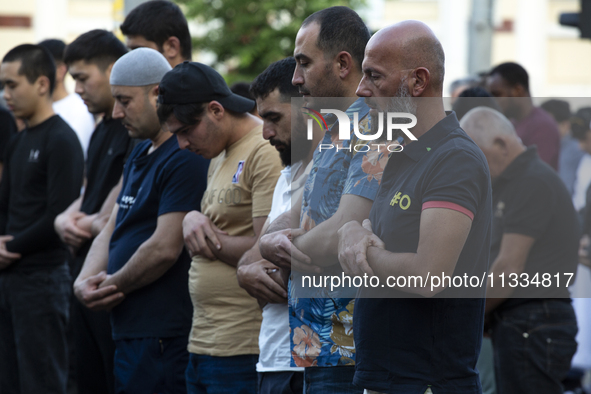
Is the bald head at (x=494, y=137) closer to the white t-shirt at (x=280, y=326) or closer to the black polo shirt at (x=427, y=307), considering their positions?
the white t-shirt at (x=280, y=326)

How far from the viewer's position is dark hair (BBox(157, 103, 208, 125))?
3395 millimetres

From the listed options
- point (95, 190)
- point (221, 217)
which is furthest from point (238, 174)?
point (95, 190)

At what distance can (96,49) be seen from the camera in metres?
4.63

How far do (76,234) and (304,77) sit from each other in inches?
87.5

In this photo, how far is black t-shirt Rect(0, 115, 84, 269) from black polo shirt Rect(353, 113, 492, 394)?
315 centimetres

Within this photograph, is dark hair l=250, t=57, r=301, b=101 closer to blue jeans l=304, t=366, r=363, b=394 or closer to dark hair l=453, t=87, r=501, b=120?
blue jeans l=304, t=366, r=363, b=394

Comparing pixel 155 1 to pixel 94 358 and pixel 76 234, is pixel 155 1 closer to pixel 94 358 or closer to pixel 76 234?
pixel 76 234

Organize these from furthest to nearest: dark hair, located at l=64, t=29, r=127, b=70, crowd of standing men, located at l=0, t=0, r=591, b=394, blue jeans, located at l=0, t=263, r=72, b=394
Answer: blue jeans, located at l=0, t=263, r=72, b=394, dark hair, located at l=64, t=29, r=127, b=70, crowd of standing men, located at l=0, t=0, r=591, b=394

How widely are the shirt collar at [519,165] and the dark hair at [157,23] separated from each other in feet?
7.13

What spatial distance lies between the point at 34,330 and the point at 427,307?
335cm

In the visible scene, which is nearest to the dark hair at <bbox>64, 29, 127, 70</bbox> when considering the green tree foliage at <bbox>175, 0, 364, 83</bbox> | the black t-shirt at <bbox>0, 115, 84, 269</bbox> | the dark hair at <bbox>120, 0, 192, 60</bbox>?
the dark hair at <bbox>120, 0, 192, 60</bbox>

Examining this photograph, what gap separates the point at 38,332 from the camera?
15.5 feet

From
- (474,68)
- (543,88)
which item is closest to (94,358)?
(474,68)

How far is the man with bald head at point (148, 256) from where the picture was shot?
357 centimetres
